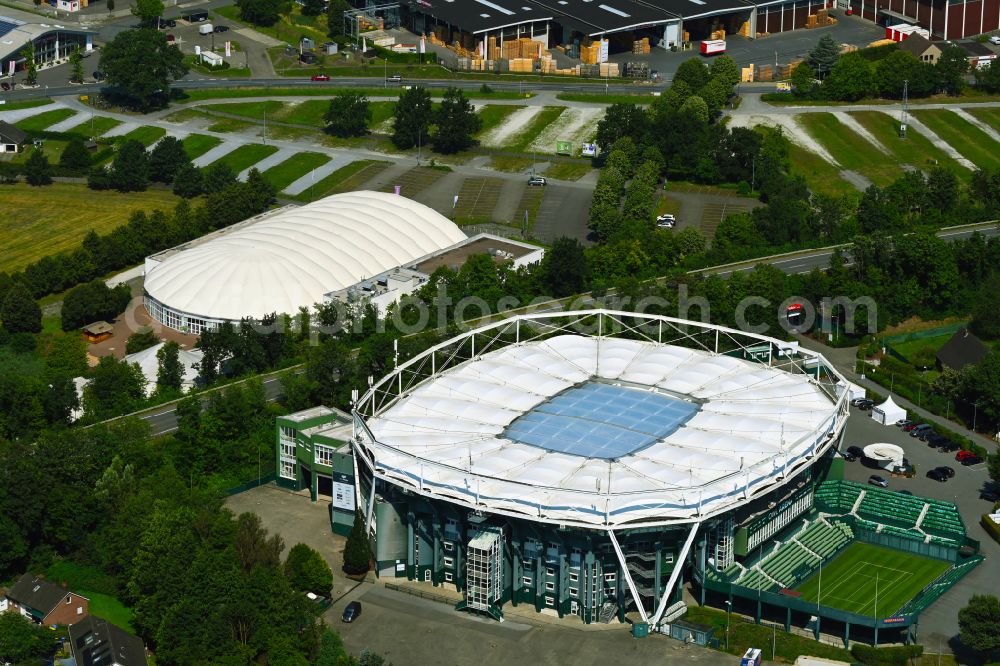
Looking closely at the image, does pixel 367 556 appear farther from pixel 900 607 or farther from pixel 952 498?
pixel 952 498

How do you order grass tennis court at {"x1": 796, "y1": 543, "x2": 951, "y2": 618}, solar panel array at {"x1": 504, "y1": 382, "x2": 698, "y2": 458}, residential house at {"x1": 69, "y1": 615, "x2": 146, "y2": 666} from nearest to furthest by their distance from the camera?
residential house at {"x1": 69, "y1": 615, "x2": 146, "y2": 666} < grass tennis court at {"x1": 796, "y1": 543, "x2": 951, "y2": 618} < solar panel array at {"x1": 504, "y1": 382, "x2": 698, "y2": 458}

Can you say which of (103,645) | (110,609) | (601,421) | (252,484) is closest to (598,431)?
(601,421)

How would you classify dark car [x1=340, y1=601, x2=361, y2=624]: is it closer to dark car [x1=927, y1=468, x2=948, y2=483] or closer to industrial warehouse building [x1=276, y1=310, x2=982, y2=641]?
industrial warehouse building [x1=276, y1=310, x2=982, y2=641]

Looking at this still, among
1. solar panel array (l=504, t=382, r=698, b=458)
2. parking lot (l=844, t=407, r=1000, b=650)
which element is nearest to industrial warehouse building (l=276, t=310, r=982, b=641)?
solar panel array (l=504, t=382, r=698, b=458)

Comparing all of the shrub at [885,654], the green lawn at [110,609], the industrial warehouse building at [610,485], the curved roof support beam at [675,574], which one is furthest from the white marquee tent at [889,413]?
the green lawn at [110,609]

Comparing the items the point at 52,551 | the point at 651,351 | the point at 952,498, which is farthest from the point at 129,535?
the point at 952,498

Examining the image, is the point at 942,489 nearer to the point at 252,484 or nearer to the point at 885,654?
the point at 885,654

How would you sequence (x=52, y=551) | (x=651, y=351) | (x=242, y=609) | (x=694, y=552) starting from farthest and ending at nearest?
1. (x=651, y=351)
2. (x=52, y=551)
3. (x=694, y=552)
4. (x=242, y=609)
